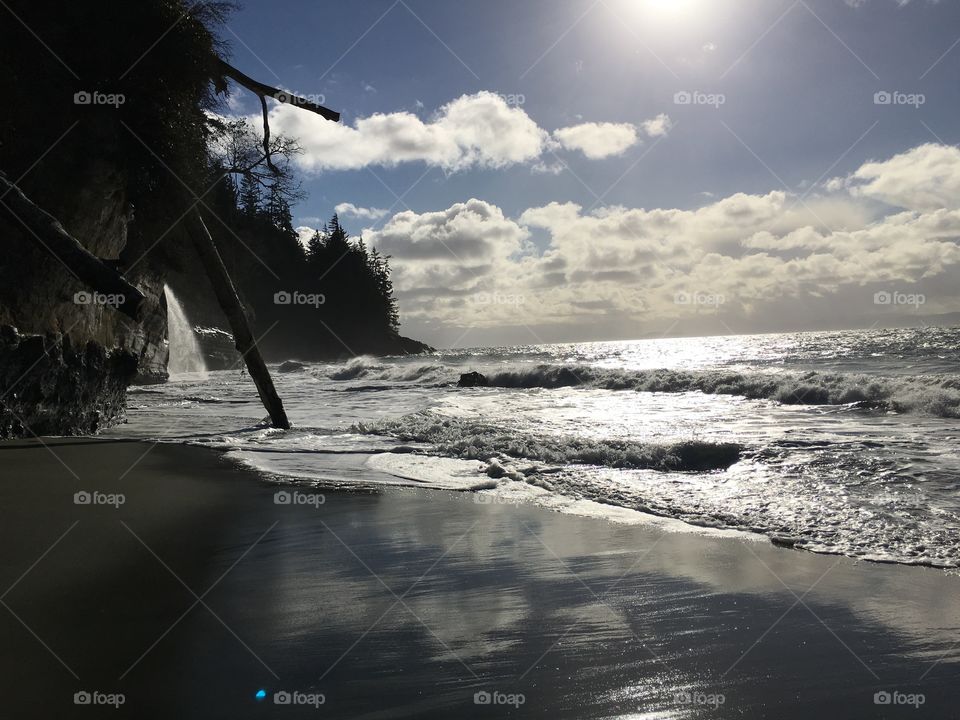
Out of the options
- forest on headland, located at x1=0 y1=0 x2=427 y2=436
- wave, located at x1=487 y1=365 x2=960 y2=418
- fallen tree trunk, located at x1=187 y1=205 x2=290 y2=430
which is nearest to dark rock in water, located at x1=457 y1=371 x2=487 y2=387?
wave, located at x1=487 y1=365 x2=960 y2=418

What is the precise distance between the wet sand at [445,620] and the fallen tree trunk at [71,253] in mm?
1282

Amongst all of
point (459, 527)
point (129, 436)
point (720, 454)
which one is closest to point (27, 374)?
point (129, 436)

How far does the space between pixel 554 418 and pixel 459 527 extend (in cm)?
731

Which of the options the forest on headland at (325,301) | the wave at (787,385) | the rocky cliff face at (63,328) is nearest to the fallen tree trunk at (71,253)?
the rocky cliff face at (63,328)

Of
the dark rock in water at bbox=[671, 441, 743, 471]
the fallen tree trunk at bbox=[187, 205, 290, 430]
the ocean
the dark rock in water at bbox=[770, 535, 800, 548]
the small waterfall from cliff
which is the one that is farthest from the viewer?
the small waterfall from cliff

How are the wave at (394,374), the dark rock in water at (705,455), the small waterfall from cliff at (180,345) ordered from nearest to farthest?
the dark rock in water at (705,455), the wave at (394,374), the small waterfall from cliff at (180,345)

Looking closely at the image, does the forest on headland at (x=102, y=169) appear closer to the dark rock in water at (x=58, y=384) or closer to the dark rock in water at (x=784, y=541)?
the dark rock in water at (x=58, y=384)

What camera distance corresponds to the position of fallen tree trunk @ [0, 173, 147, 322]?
1.99 metres

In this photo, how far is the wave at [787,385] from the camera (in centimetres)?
1368

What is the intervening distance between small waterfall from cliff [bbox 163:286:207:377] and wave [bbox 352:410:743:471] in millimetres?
23980

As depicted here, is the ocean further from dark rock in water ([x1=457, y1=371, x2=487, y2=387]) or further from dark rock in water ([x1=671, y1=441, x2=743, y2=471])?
dark rock in water ([x1=457, y1=371, x2=487, y2=387])

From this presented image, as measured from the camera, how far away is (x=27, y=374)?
6996 mm

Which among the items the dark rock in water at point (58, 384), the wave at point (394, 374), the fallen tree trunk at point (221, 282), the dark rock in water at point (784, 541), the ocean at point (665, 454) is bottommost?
the dark rock in water at point (784, 541)

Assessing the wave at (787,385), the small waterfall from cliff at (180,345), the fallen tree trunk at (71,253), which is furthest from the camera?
the small waterfall from cliff at (180,345)
